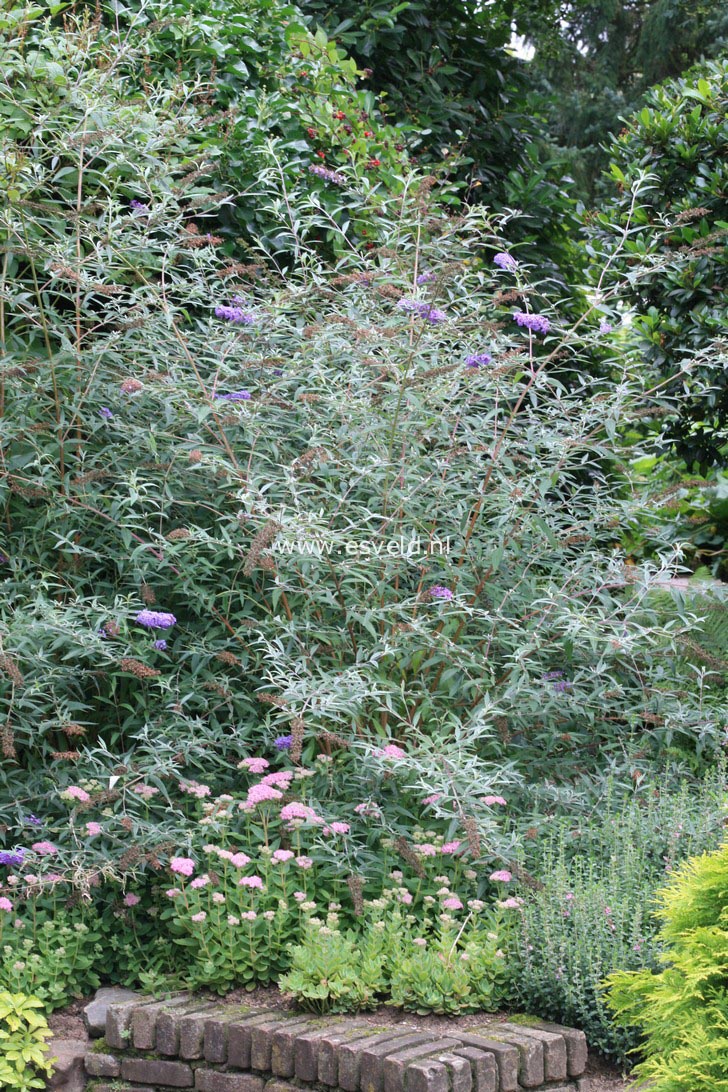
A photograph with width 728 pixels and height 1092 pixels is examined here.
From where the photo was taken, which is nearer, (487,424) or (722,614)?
(487,424)

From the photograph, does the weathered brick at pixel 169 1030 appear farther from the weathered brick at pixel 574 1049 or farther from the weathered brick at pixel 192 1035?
the weathered brick at pixel 574 1049

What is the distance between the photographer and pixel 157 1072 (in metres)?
3.61

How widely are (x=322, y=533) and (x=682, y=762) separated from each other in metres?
1.77

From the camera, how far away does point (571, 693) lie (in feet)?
15.6

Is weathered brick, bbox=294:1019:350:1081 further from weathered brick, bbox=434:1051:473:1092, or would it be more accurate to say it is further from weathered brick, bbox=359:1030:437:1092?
weathered brick, bbox=434:1051:473:1092

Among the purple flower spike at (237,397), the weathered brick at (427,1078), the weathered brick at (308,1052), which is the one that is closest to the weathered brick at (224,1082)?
the weathered brick at (308,1052)

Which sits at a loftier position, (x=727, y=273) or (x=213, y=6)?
(x=213, y=6)

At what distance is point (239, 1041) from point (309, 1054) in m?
0.25

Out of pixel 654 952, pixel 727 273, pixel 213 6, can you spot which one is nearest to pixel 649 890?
pixel 654 952

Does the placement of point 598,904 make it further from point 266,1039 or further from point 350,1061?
point 266,1039

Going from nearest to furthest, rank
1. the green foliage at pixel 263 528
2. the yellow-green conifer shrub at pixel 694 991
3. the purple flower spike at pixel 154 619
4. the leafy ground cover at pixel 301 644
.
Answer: the yellow-green conifer shrub at pixel 694 991 → the leafy ground cover at pixel 301 644 → the purple flower spike at pixel 154 619 → the green foliage at pixel 263 528

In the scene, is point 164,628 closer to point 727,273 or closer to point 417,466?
point 417,466

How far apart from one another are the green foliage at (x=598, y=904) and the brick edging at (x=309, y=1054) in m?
0.11

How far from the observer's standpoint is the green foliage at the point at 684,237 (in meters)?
5.93
